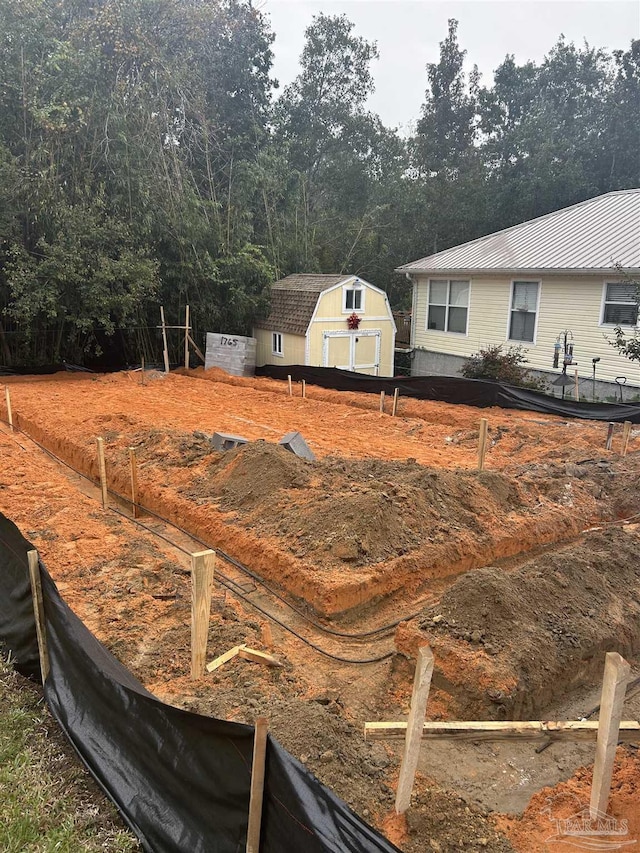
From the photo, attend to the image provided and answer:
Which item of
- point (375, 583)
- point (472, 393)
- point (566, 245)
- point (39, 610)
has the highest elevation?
point (566, 245)

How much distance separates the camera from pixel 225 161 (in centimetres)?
2667

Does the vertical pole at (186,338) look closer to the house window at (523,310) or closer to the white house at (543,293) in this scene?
the white house at (543,293)

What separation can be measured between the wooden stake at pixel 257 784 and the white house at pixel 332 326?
18710 millimetres

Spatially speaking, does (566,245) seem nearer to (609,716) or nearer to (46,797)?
(609,716)

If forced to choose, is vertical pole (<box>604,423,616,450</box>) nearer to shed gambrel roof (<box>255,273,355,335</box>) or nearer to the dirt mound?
the dirt mound

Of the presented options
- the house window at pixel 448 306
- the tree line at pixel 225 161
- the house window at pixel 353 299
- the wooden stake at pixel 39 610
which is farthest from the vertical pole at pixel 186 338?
the wooden stake at pixel 39 610

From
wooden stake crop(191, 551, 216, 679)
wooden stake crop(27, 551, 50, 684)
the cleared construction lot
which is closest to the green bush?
the cleared construction lot

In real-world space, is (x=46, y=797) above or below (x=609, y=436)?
below

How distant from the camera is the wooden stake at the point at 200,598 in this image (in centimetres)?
453

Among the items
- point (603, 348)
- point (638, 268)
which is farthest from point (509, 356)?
point (638, 268)

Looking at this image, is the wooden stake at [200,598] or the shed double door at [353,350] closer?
the wooden stake at [200,598]

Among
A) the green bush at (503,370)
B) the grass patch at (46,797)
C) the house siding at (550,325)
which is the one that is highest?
the house siding at (550,325)

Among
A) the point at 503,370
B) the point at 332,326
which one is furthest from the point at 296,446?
the point at 332,326

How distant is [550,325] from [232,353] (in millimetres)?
10668
